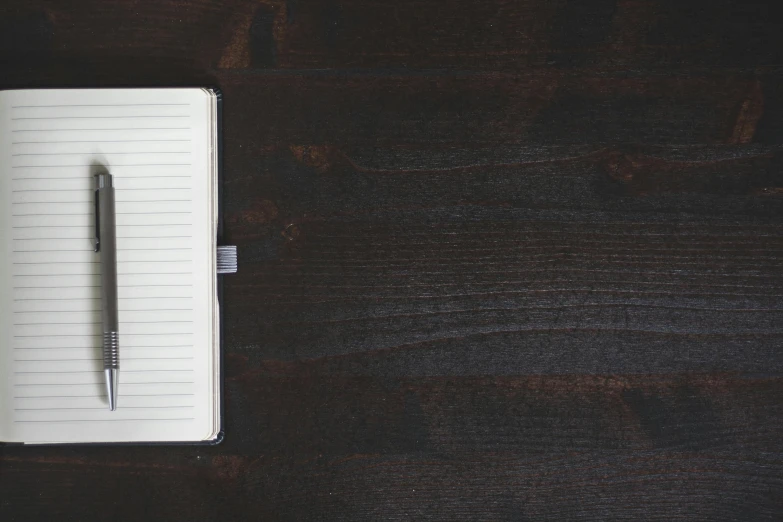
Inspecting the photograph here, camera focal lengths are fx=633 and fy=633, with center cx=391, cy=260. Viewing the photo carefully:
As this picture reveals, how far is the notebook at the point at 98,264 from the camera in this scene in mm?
555

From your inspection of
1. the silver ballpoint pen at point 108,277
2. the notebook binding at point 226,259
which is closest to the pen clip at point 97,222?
the silver ballpoint pen at point 108,277

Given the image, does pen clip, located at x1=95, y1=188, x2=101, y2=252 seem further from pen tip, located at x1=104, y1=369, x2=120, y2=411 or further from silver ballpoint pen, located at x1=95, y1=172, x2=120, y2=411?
pen tip, located at x1=104, y1=369, x2=120, y2=411

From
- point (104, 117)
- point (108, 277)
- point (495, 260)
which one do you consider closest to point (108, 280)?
point (108, 277)

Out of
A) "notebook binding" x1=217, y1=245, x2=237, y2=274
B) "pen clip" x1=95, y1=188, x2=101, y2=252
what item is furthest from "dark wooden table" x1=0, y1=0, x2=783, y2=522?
"pen clip" x1=95, y1=188, x2=101, y2=252

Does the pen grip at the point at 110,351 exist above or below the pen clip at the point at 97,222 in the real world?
below

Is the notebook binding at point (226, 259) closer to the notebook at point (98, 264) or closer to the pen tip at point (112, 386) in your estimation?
the notebook at point (98, 264)

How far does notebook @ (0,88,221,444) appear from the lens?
55 cm

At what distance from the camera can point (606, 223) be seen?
58cm

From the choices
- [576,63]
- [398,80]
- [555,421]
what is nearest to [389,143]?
[398,80]

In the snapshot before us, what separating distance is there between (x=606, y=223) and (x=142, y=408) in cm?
45

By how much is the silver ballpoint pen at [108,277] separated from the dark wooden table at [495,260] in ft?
0.32

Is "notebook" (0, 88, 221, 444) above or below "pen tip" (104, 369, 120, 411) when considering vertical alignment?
above

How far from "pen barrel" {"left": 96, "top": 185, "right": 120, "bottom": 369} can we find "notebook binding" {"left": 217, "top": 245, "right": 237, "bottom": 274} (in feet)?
0.29

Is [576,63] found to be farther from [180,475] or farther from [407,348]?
[180,475]
